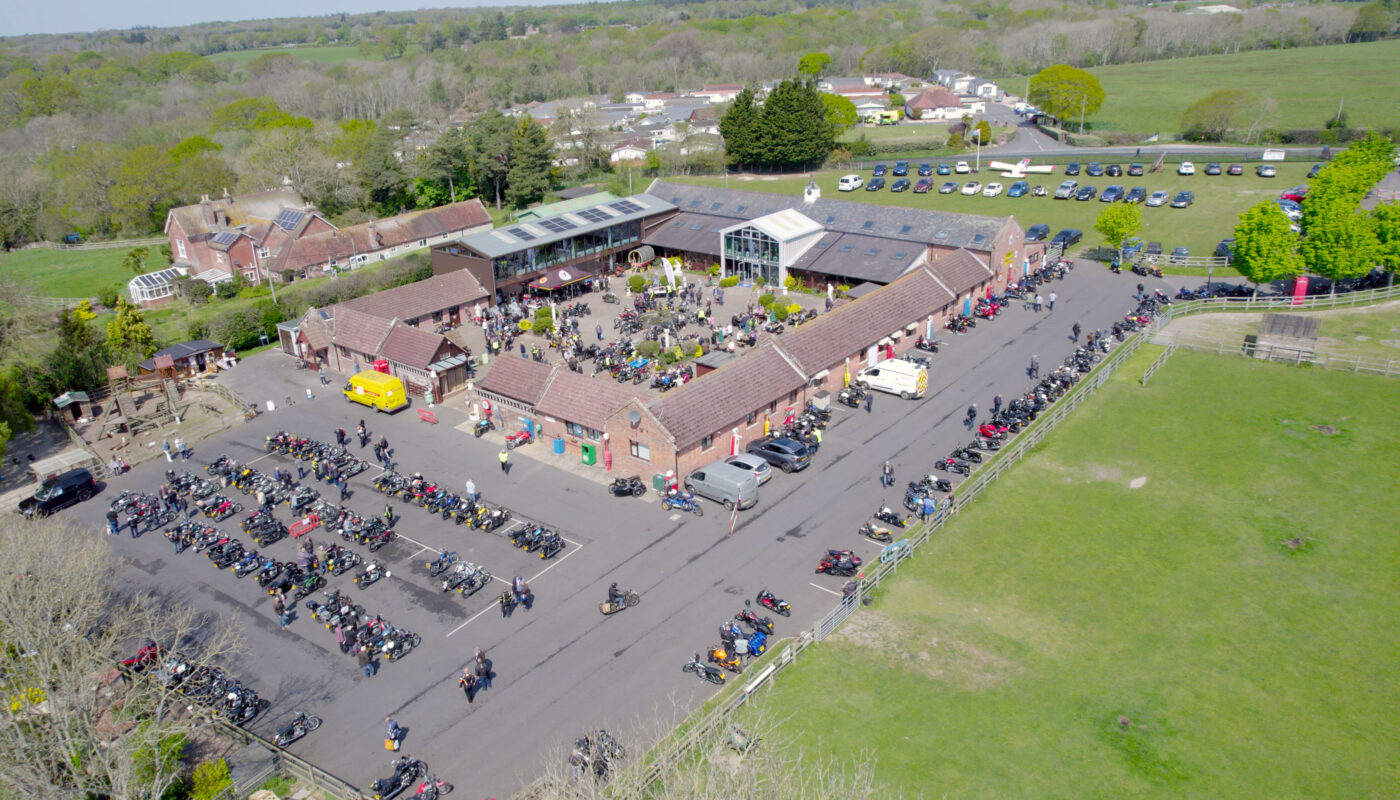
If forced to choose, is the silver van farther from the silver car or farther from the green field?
the green field

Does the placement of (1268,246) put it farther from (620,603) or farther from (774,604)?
(620,603)

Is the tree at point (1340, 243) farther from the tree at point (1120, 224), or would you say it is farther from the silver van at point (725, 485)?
the silver van at point (725, 485)

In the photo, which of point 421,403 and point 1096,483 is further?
point 421,403

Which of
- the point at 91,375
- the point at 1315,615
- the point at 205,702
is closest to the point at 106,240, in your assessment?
the point at 91,375

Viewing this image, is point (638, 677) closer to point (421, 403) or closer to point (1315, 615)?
point (1315, 615)

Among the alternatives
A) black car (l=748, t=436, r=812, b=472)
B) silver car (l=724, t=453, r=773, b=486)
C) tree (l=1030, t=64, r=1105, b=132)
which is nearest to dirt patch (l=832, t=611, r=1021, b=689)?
silver car (l=724, t=453, r=773, b=486)

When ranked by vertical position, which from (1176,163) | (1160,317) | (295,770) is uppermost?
(1176,163)

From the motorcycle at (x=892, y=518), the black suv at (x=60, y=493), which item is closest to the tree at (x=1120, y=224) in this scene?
the motorcycle at (x=892, y=518)
